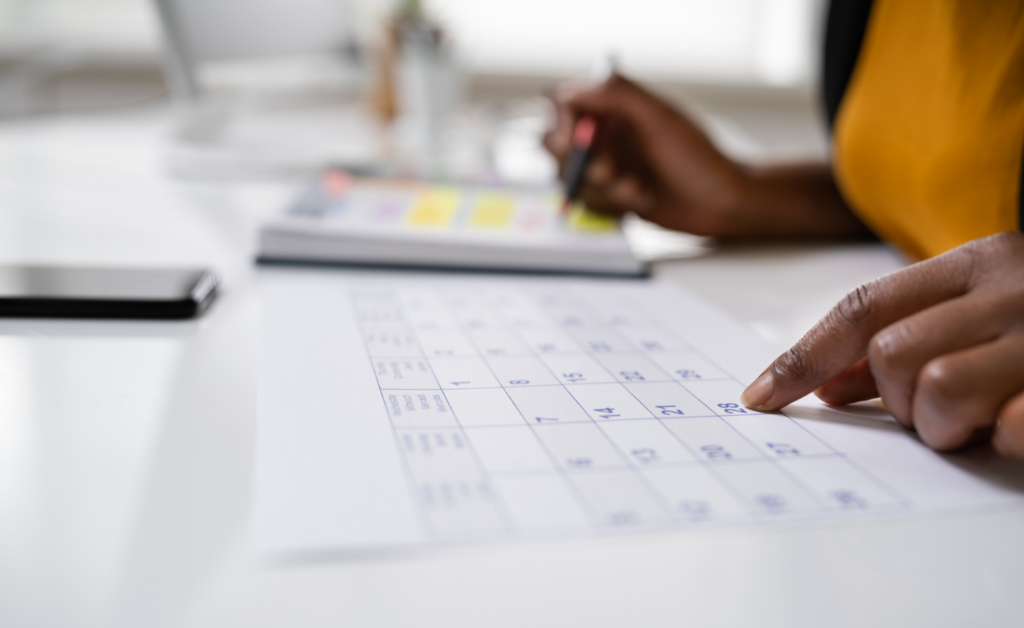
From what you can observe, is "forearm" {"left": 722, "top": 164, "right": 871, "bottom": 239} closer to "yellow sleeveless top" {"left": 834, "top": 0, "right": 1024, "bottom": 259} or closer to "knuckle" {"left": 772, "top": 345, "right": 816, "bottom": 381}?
"yellow sleeveless top" {"left": 834, "top": 0, "right": 1024, "bottom": 259}

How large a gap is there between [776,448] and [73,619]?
11.8 inches

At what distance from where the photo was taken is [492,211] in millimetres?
784

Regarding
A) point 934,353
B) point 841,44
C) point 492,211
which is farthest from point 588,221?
point 934,353

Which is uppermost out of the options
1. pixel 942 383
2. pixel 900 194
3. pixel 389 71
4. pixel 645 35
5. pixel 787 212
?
pixel 645 35

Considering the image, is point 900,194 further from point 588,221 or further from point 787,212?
point 588,221

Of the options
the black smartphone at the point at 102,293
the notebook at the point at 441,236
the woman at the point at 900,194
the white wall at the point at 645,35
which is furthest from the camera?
the white wall at the point at 645,35

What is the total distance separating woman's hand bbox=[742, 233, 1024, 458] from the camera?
1.18ft

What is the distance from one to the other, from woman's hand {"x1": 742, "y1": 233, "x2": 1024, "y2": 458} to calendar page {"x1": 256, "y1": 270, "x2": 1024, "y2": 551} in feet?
0.05

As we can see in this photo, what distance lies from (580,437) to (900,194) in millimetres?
455

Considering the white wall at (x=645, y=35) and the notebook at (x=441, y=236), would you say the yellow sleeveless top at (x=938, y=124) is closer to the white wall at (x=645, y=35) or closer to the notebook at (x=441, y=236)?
the notebook at (x=441, y=236)

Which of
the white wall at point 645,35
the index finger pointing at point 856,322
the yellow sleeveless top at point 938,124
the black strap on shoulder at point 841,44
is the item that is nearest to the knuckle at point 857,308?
the index finger pointing at point 856,322

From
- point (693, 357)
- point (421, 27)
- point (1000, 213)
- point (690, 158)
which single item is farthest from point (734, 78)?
point (693, 357)

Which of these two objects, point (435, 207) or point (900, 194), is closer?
point (900, 194)

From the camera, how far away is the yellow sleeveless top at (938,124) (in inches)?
21.8
